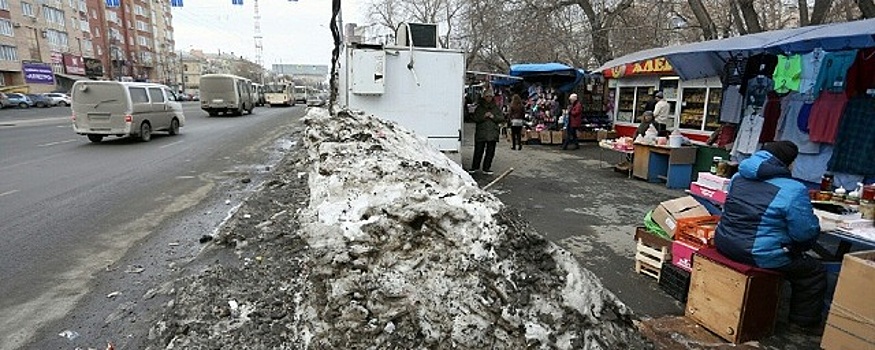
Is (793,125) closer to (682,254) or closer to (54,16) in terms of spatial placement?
(682,254)

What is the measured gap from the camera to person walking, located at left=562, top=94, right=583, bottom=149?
14.3 m

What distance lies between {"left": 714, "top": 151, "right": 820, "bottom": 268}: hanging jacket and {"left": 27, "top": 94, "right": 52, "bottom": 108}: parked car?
5336 cm

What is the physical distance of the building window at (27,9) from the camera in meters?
48.5

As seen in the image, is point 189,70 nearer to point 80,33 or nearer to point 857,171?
point 80,33

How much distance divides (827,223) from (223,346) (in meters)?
4.91

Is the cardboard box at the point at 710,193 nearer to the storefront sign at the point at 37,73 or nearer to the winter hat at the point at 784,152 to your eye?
the winter hat at the point at 784,152

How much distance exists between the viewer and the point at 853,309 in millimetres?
3125

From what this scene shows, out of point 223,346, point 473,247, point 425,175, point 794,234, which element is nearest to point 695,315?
point 794,234

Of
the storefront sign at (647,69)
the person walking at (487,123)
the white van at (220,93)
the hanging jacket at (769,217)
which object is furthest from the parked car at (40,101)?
the hanging jacket at (769,217)

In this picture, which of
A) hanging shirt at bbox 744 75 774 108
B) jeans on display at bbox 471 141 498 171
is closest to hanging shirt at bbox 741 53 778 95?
hanging shirt at bbox 744 75 774 108

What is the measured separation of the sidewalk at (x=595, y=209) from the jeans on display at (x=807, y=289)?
16cm

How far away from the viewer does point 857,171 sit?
232 inches

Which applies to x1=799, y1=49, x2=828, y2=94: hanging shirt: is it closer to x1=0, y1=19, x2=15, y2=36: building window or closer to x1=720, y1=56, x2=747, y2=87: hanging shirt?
x1=720, y1=56, x2=747, y2=87: hanging shirt

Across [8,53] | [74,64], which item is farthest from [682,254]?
[74,64]
